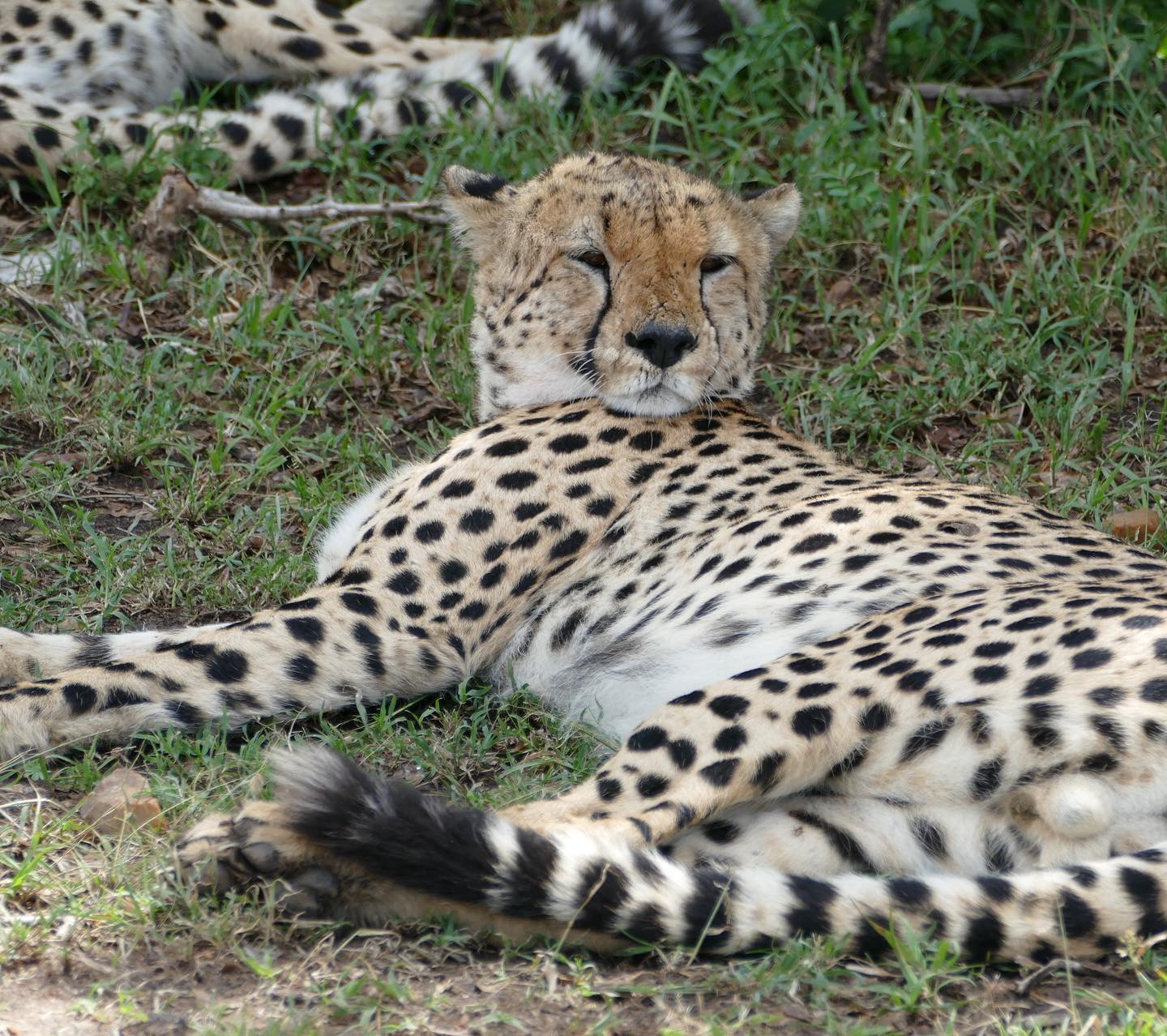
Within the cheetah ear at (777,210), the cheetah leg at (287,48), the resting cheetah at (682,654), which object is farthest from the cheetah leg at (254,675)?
the cheetah leg at (287,48)

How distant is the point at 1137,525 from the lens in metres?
4.27

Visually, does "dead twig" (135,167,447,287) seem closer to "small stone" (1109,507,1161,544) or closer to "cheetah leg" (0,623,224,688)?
"cheetah leg" (0,623,224,688)

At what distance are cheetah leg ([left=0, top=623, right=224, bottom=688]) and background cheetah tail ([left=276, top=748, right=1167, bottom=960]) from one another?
110 centimetres

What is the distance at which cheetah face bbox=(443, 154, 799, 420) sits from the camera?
3.68m

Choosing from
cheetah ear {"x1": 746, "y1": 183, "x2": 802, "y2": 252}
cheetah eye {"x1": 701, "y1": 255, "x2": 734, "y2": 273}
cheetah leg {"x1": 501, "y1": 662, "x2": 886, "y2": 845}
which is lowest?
cheetah leg {"x1": 501, "y1": 662, "x2": 886, "y2": 845}

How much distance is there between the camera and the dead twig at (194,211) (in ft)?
16.5

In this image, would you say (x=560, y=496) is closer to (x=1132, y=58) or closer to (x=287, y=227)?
(x=287, y=227)

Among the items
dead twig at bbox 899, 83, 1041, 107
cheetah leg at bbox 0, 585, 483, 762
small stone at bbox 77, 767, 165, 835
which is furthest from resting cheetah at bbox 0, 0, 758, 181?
small stone at bbox 77, 767, 165, 835

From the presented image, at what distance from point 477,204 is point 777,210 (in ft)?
2.59

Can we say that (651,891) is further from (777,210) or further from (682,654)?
(777,210)

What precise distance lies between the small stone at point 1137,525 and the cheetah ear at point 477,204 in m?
1.84

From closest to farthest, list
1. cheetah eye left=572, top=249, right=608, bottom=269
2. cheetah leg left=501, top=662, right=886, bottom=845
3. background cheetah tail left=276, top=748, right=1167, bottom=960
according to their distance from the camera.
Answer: background cheetah tail left=276, top=748, right=1167, bottom=960 → cheetah leg left=501, top=662, right=886, bottom=845 → cheetah eye left=572, top=249, right=608, bottom=269

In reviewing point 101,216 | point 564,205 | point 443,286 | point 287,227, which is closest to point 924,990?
point 564,205

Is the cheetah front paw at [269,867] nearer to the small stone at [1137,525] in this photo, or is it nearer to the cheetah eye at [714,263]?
the cheetah eye at [714,263]
